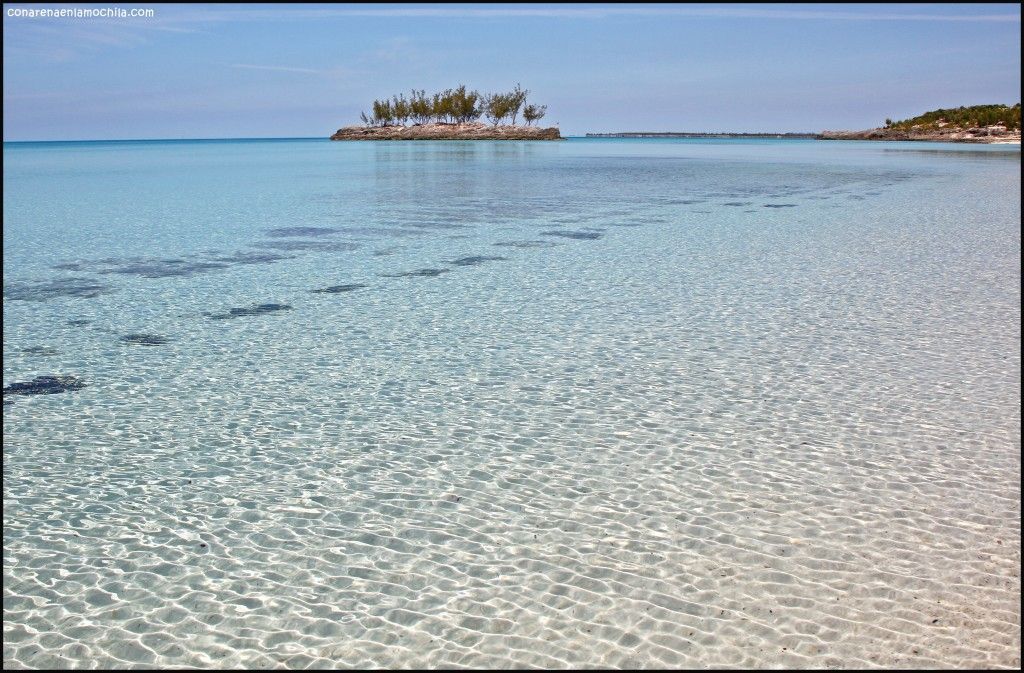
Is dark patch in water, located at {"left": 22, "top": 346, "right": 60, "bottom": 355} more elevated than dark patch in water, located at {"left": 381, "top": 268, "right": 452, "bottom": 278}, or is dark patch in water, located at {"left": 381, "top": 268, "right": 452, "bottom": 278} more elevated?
dark patch in water, located at {"left": 381, "top": 268, "right": 452, "bottom": 278}

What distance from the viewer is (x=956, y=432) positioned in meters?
5.72

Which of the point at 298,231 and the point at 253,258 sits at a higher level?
the point at 298,231

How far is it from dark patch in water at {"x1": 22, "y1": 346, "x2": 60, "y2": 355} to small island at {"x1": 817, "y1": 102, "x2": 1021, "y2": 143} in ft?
383

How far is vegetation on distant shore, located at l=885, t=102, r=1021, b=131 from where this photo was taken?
11475 centimetres

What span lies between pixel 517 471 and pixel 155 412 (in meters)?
2.84

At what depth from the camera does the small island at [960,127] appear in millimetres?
110062

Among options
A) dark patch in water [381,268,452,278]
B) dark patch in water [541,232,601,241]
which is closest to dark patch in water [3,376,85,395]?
dark patch in water [381,268,452,278]

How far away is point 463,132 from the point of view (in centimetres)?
13438

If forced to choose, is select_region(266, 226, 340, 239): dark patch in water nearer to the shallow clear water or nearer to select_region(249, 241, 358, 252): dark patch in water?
select_region(249, 241, 358, 252): dark patch in water

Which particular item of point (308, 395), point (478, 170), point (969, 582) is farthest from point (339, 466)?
point (478, 170)

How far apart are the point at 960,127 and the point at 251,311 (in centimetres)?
13487

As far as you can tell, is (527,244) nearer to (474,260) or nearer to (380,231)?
(474,260)

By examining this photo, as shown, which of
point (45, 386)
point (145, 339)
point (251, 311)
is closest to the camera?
point (45, 386)

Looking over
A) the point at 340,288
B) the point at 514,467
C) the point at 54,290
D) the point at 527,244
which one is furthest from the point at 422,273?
the point at 514,467
